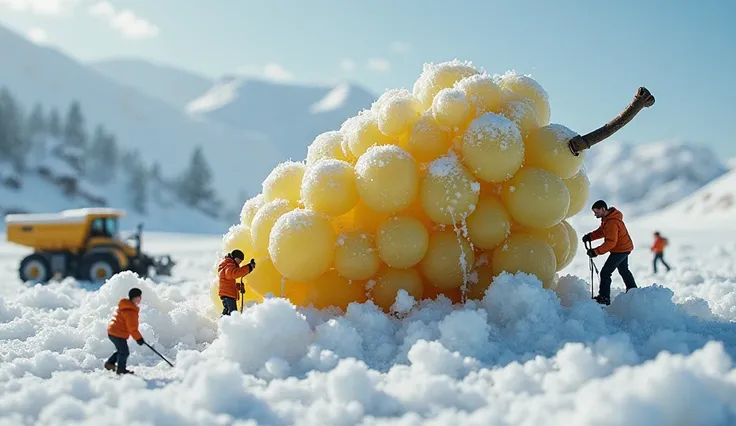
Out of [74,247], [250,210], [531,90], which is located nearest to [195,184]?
[74,247]

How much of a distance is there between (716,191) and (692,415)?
226 ft

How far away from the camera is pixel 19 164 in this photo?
56000 mm

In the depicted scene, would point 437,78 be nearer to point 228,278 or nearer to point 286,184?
point 286,184

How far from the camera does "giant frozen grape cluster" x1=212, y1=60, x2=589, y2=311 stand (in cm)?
616

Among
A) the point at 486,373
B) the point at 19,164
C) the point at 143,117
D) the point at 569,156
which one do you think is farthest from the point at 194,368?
the point at 143,117

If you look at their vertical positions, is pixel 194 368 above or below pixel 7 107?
below

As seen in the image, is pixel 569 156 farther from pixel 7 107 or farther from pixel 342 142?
pixel 7 107

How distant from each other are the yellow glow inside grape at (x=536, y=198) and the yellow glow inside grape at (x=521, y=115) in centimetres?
55

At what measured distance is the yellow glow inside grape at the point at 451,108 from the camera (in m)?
6.35

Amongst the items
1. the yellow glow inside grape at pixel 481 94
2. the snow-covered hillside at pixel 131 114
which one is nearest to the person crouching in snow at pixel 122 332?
the yellow glow inside grape at pixel 481 94

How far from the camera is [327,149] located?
7.26 metres

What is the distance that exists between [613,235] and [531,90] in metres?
2.13

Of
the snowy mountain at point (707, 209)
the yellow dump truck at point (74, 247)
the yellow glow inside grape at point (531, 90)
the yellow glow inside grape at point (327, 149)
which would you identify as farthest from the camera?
the snowy mountain at point (707, 209)

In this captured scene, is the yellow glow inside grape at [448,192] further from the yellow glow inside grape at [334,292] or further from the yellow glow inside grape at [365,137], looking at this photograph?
the yellow glow inside grape at [334,292]
